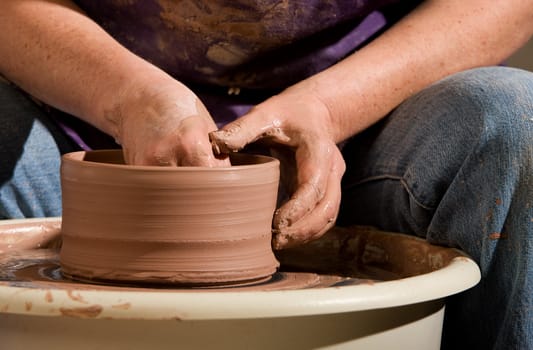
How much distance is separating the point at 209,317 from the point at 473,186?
0.47 metres

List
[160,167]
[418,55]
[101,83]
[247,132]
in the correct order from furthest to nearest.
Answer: [418,55], [101,83], [247,132], [160,167]

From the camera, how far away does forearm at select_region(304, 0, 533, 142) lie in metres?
1.33

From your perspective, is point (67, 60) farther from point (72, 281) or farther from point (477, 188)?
point (477, 188)

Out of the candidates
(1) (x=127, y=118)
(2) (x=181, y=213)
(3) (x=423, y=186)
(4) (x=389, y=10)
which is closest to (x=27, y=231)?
(1) (x=127, y=118)

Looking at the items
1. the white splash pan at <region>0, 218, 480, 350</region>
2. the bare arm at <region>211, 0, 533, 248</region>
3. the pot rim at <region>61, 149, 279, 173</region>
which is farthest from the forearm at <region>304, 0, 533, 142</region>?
the white splash pan at <region>0, 218, 480, 350</region>

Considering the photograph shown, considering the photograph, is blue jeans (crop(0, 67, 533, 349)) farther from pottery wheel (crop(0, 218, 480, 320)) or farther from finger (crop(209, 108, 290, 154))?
finger (crop(209, 108, 290, 154))

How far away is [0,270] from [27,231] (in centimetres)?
18

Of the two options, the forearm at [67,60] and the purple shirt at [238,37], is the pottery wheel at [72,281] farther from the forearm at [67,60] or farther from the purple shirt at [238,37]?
the purple shirt at [238,37]

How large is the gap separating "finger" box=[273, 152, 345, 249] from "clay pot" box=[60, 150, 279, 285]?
54 millimetres

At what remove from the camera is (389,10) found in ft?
5.05

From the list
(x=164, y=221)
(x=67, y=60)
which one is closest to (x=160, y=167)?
(x=164, y=221)

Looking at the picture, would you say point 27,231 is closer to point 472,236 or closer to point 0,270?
point 0,270

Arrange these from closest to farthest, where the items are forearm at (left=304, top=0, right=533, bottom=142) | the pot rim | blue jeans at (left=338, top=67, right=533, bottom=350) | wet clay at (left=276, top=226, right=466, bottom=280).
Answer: the pot rim < blue jeans at (left=338, top=67, right=533, bottom=350) < wet clay at (left=276, top=226, right=466, bottom=280) < forearm at (left=304, top=0, right=533, bottom=142)

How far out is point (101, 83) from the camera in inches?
49.3
